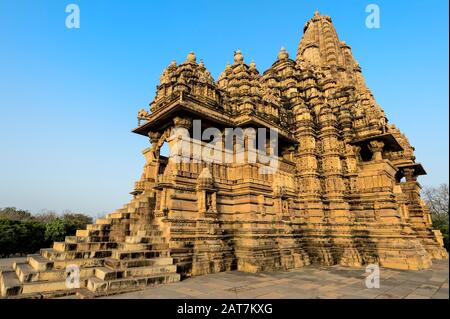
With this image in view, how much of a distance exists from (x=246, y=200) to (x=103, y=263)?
20.1 ft

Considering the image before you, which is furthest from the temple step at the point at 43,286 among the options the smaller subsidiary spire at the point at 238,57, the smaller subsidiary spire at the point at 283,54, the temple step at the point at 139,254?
the smaller subsidiary spire at the point at 283,54

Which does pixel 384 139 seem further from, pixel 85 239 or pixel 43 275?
pixel 43 275

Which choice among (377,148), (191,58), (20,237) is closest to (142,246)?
(191,58)

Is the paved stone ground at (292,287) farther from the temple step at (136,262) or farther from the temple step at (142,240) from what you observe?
the temple step at (142,240)

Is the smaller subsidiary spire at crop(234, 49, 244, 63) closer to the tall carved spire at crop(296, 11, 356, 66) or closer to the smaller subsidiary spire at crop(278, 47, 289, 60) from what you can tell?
the smaller subsidiary spire at crop(278, 47, 289, 60)

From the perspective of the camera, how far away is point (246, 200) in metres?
11.6

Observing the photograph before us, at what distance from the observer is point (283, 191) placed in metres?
13.0

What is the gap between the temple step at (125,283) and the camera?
6508mm

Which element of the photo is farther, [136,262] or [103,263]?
[103,263]

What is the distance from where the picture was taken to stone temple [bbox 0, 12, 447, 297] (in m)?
8.19

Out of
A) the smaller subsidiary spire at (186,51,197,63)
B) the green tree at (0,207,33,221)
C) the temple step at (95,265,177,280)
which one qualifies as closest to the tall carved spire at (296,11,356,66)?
the smaller subsidiary spire at (186,51,197,63)

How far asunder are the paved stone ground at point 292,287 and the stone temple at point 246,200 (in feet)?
2.57

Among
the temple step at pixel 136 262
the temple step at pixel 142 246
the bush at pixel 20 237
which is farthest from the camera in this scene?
the bush at pixel 20 237

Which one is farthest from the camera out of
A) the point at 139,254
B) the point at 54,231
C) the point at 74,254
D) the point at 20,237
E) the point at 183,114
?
the point at 54,231
